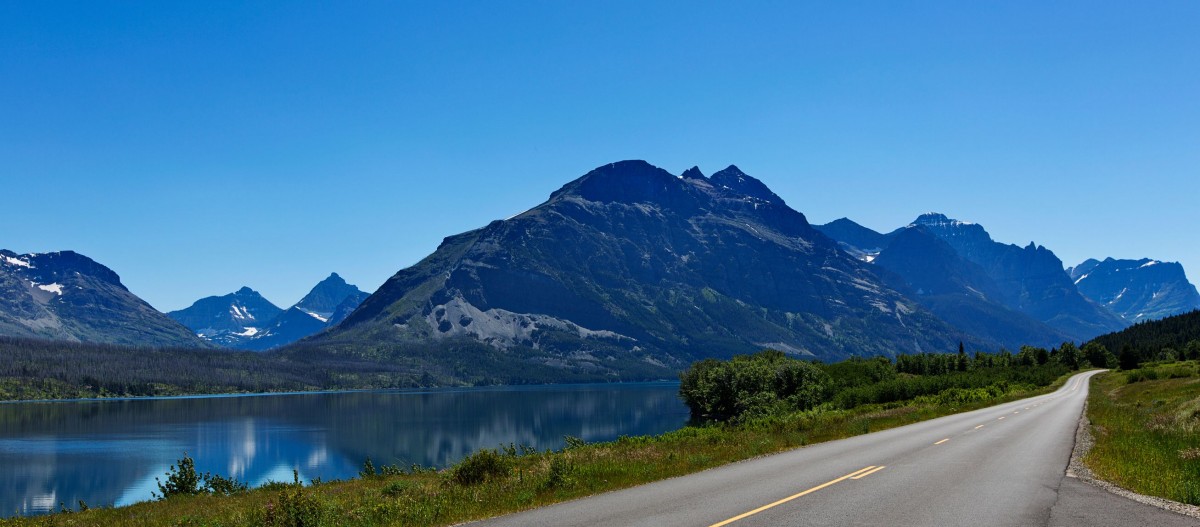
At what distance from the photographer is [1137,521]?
17.7m

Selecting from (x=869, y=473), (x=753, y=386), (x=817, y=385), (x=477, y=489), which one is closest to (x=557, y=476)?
(x=477, y=489)

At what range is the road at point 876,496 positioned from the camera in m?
18.2

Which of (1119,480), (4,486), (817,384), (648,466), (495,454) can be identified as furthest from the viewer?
(817,384)

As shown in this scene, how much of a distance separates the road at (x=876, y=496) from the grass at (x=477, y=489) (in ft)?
5.64

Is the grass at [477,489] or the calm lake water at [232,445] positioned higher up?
the grass at [477,489]

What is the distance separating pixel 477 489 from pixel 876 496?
1301 centimetres

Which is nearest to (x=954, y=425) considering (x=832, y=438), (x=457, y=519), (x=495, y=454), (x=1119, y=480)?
(x=832, y=438)

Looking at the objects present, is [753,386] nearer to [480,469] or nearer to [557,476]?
[480,469]

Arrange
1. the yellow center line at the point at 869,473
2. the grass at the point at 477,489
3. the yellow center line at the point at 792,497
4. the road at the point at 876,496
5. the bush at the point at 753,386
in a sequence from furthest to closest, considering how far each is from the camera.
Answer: the bush at the point at 753,386
the yellow center line at the point at 869,473
the grass at the point at 477,489
the road at the point at 876,496
the yellow center line at the point at 792,497

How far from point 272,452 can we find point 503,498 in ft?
390

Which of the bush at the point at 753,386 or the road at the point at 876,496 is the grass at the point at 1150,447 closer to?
the road at the point at 876,496

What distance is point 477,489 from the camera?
27.0 m

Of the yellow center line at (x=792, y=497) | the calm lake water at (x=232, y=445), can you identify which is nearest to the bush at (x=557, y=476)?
the yellow center line at (x=792, y=497)

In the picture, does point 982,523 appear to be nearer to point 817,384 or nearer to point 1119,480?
point 1119,480
